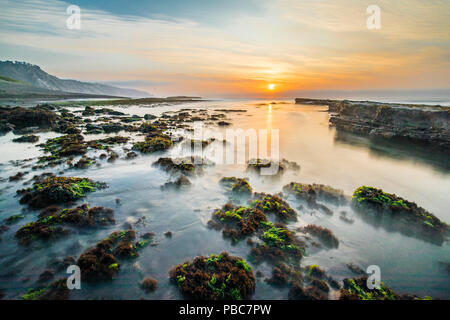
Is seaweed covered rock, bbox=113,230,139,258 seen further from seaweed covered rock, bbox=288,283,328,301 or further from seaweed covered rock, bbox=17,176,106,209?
seaweed covered rock, bbox=288,283,328,301

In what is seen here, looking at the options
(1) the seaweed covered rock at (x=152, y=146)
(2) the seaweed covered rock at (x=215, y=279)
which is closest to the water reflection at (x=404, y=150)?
(2) the seaweed covered rock at (x=215, y=279)

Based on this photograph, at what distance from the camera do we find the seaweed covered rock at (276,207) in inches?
246

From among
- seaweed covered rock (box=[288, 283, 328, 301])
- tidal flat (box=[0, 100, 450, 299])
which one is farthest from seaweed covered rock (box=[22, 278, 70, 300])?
seaweed covered rock (box=[288, 283, 328, 301])

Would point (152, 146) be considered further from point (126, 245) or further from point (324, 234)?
point (324, 234)

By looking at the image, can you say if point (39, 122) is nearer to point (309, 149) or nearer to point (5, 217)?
point (5, 217)

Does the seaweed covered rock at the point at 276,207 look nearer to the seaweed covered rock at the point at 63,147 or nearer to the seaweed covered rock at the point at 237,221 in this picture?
the seaweed covered rock at the point at 237,221

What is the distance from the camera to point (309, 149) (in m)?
15.9

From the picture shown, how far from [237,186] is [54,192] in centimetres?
687

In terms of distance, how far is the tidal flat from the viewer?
387 cm

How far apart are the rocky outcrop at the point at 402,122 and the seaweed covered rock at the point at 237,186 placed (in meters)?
19.2

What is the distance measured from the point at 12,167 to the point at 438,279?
17.0 meters

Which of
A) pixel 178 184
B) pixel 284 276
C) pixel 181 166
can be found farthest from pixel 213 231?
pixel 181 166

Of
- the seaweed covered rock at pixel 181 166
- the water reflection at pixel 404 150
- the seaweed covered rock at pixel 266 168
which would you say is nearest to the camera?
the seaweed covered rock at pixel 181 166
